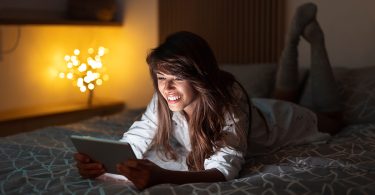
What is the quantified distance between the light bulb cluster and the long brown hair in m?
1.55

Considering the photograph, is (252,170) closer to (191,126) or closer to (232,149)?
(232,149)

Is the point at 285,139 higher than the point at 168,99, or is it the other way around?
the point at 168,99

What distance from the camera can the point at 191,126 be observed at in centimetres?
138

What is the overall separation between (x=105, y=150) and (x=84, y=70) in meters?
1.75

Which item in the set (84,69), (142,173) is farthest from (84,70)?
(142,173)

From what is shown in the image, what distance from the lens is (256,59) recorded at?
8.54 feet

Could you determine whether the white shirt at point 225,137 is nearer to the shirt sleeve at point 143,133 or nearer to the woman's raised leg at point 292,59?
the shirt sleeve at point 143,133

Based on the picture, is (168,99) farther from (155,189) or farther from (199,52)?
(155,189)

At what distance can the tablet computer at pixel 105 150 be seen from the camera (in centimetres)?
113

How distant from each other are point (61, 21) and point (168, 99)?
1.66 meters

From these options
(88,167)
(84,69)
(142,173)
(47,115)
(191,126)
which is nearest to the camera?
(142,173)

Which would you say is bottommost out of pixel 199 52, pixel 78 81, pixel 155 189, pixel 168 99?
pixel 78 81

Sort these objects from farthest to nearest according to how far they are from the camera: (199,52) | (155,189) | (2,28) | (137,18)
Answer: (137,18)
(2,28)
(199,52)
(155,189)

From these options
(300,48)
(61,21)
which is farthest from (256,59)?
(61,21)
